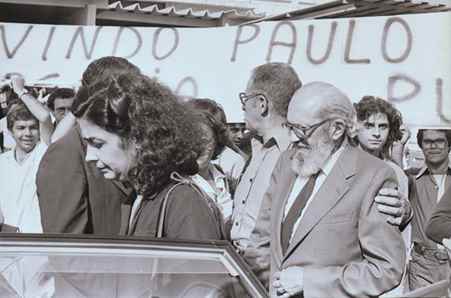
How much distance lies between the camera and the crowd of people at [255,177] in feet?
12.9

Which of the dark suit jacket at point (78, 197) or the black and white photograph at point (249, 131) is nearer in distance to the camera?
the black and white photograph at point (249, 131)

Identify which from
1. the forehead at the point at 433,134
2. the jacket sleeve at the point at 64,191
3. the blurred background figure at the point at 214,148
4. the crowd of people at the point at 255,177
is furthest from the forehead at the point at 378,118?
the jacket sleeve at the point at 64,191

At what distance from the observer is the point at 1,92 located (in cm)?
483

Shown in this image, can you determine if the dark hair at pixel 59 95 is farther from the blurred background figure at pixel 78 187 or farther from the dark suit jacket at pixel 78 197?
the dark suit jacket at pixel 78 197

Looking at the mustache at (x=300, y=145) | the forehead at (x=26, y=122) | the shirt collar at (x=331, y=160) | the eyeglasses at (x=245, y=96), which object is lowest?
the shirt collar at (x=331, y=160)

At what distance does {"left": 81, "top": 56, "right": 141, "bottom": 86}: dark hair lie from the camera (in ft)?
15.2

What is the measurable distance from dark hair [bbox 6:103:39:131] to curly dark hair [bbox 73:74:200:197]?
41 centimetres

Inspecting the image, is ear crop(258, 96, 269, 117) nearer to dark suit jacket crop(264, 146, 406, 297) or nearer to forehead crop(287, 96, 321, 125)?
forehead crop(287, 96, 321, 125)

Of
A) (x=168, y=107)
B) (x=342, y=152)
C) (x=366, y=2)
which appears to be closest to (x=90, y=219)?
(x=168, y=107)

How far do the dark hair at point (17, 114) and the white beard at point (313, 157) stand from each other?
166cm

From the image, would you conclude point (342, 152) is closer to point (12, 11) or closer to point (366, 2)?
point (366, 2)

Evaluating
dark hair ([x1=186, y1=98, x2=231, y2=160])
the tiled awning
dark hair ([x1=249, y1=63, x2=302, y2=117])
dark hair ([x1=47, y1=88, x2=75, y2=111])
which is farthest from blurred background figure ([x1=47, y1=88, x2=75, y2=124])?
dark hair ([x1=249, y1=63, x2=302, y2=117])

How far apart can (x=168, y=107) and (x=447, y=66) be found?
1.49m

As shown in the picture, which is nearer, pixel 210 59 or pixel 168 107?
pixel 168 107
